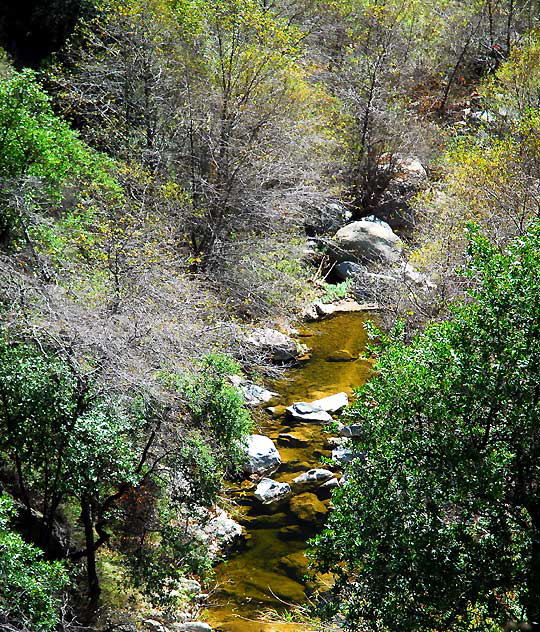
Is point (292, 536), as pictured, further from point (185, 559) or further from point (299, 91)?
point (299, 91)

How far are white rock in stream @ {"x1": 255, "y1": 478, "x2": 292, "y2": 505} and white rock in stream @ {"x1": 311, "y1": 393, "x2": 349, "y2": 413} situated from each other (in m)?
2.80

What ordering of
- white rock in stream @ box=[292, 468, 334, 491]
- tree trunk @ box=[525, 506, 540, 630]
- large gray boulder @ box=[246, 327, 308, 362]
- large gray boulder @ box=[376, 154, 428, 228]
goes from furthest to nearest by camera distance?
1. large gray boulder @ box=[376, 154, 428, 228]
2. large gray boulder @ box=[246, 327, 308, 362]
3. white rock in stream @ box=[292, 468, 334, 491]
4. tree trunk @ box=[525, 506, 540, 630]

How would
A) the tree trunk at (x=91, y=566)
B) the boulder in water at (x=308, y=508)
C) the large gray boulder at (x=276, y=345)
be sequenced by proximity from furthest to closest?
the large gray boulder at (x=276, y=345) < the boulder in water at (x=308, y=508) < the tree trunk at (x=91, y=566)

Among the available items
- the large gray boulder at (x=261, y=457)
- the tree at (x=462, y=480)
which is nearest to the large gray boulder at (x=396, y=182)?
the large gray boulder at (x=261, y=457)

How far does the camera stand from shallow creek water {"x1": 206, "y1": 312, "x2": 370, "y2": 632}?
10.0 metres

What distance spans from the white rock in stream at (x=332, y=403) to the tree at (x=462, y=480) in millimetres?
8387

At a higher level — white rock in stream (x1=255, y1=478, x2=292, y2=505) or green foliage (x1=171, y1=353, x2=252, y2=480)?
green foliage (x1=171, y1=353, x2=252, y2=480)

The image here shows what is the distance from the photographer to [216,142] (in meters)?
17.3

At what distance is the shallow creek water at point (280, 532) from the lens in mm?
10016

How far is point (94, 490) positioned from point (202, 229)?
9.74 m

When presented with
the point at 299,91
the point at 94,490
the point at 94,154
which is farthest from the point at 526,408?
the point at 299,91

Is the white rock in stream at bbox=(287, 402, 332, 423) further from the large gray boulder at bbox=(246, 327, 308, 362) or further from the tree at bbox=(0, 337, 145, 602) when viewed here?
the tree at bbox=(0, 337, 145, 602)

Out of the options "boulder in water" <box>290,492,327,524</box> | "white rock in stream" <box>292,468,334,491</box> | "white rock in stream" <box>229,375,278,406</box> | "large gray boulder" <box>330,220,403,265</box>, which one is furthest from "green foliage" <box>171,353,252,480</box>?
"large gray boulder" <box>330,220,403,265</box>

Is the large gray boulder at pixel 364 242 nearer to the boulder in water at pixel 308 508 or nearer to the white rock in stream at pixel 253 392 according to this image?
the white rock in stream at pixel 253 392
